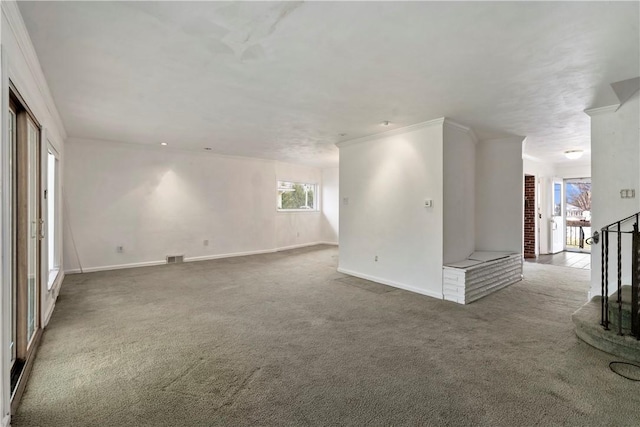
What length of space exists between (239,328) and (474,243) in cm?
447

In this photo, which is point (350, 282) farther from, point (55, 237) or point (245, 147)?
point (55, 237)

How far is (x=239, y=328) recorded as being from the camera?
318 centimetres

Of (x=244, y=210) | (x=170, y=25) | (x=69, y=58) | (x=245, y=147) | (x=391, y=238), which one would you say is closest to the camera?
(x=170, y=25)

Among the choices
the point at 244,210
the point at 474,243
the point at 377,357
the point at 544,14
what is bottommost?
the point at 377,357

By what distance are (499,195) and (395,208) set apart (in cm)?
229

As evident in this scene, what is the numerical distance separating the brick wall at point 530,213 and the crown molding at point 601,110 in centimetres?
425

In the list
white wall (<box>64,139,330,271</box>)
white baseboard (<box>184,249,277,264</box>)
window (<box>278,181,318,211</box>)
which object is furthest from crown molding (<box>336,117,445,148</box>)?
white baseboard (<box>184,249,277,264</box>)

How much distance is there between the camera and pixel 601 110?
3.68m

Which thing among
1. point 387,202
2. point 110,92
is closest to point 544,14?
point 387,202

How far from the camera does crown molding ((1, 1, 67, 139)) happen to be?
1.82m

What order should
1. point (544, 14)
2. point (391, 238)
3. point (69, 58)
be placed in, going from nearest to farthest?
point (544, 14) → point (69, 58) → point (391, 238)

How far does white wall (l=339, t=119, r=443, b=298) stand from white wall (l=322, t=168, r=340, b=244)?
377 cm

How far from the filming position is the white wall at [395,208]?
4359 mm

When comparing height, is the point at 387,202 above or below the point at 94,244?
above
